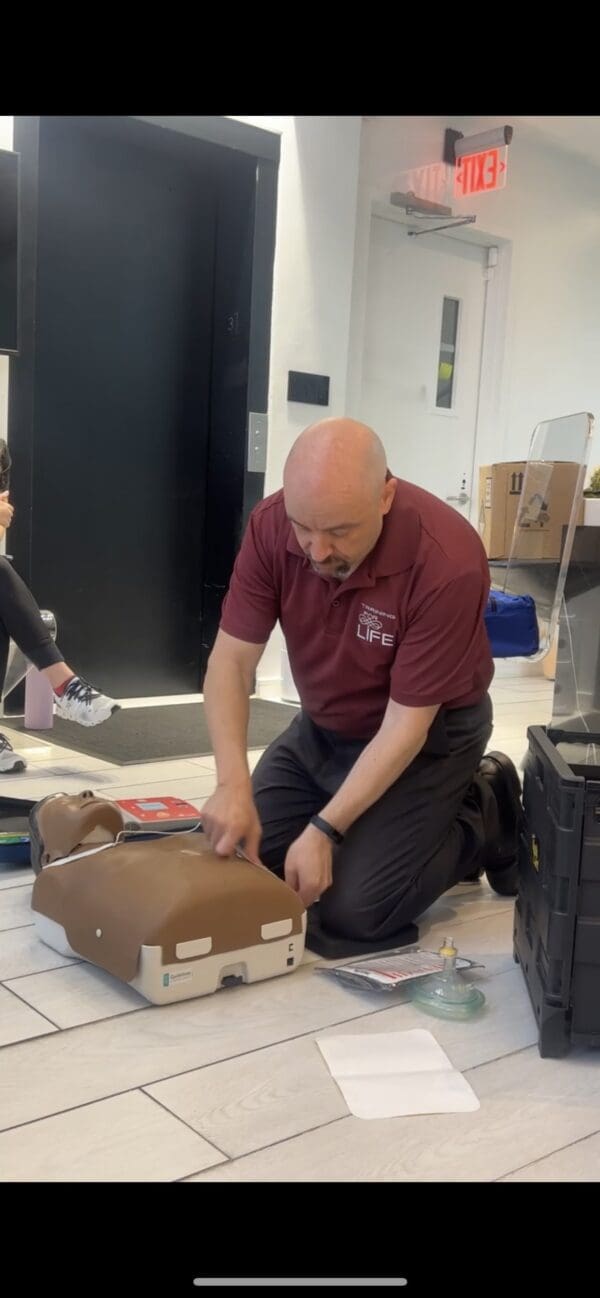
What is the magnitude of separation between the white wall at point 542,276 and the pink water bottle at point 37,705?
2894 mm

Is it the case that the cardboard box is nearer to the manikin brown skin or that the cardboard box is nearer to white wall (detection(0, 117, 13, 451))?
white wall (detection(0, 117, 13, 451))

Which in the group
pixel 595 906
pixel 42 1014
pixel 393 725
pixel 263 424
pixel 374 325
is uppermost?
pixel 374 325

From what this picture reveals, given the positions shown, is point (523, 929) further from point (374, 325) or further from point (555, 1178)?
point (374, 325)

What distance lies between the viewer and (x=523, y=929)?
5.76ft

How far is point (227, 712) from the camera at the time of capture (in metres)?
1.86

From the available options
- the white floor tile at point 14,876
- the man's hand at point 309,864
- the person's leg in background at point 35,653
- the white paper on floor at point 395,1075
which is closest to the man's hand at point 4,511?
the person's leg in background at point 35,653

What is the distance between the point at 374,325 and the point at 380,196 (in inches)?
21.1

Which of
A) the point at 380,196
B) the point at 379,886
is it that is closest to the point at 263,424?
the point at 380,196

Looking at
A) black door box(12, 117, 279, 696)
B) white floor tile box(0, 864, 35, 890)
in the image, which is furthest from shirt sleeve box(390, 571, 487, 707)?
black door box(12, 117, 279, 696)

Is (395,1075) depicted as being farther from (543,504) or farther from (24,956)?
(543,504)

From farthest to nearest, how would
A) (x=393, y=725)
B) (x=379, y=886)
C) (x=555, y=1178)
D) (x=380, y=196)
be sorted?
(x=380, y=196)
(x=379, y=886)
(x=393, y=725)
(x=555, y=1178)

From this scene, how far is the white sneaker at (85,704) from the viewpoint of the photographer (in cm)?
316

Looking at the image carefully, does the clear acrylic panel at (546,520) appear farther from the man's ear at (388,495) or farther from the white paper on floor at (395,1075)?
the white paper on floor at (395,1075)
